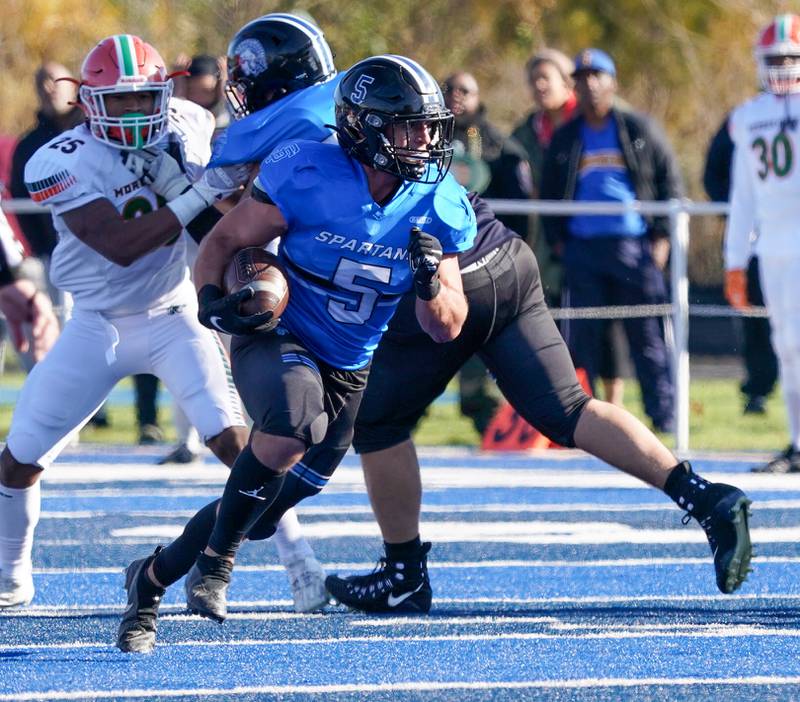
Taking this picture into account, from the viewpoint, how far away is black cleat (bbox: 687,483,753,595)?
16.6 ft

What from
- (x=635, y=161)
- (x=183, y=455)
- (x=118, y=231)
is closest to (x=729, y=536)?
(x=118, y=231)

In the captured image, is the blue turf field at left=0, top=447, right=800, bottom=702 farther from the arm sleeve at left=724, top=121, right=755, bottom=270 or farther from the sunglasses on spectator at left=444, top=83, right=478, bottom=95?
the sunglasses on spectator at left=444, top=83, right=478, bottom=95

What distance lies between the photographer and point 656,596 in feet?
19.1

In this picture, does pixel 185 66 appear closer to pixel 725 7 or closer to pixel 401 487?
pixel 401 487

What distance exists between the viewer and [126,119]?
5.53m

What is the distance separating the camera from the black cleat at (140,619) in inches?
194

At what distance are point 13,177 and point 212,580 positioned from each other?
609 centimetres

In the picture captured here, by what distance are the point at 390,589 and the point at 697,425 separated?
6.00m

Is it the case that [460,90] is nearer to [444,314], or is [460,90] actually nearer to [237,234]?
[444,314]

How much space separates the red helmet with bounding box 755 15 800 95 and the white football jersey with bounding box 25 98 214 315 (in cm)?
363

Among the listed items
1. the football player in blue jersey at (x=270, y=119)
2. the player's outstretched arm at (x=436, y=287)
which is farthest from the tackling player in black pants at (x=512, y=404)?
the player's outstretched arm at (x=436, y=287)

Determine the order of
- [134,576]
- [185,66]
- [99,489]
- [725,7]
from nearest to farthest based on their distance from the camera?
[134,576] → [99,489] → [185,66] → [725,7]

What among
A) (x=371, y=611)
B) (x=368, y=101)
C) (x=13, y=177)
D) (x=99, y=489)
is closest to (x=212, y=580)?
(x=371, y=611)

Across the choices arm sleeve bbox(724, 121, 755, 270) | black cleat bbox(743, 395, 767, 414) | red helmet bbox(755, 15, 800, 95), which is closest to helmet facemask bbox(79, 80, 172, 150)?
red helmet bbox(755, 15, 800, 95)
